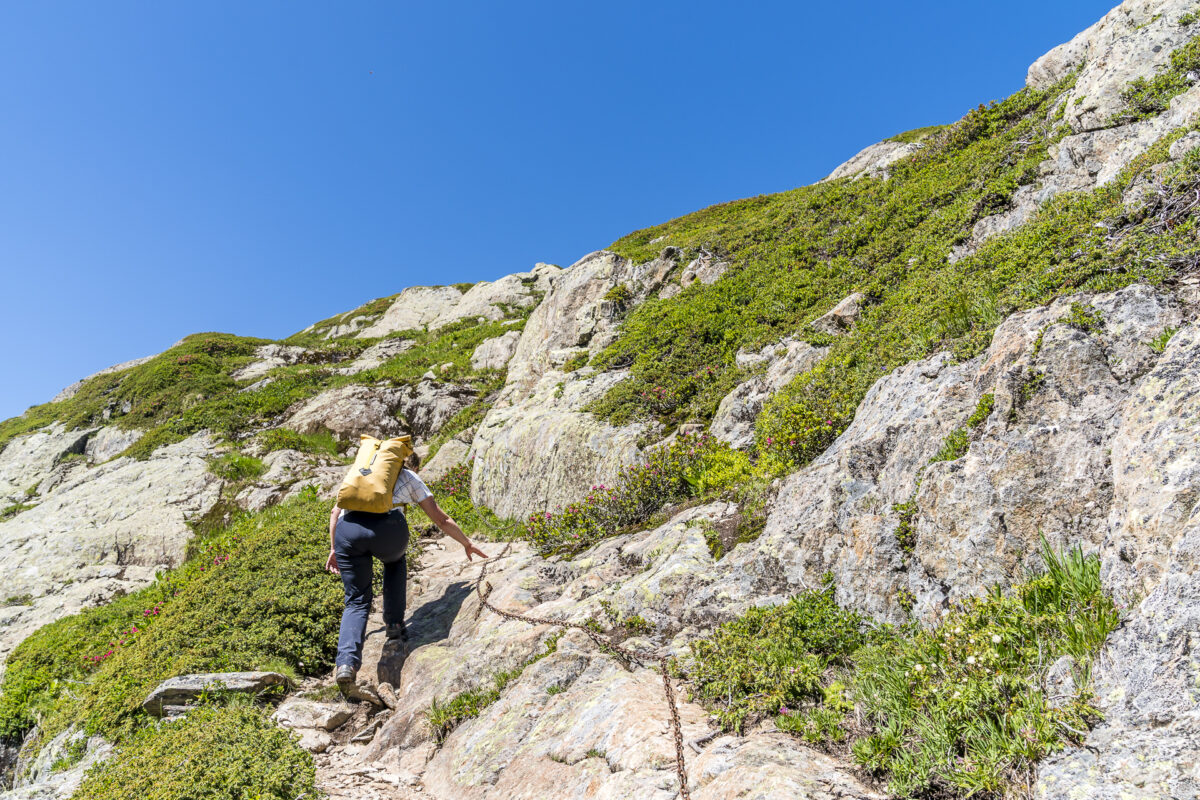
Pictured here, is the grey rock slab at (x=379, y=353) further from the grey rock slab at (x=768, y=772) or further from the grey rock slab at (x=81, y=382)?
the grey rock slab at (x=768, y=772)

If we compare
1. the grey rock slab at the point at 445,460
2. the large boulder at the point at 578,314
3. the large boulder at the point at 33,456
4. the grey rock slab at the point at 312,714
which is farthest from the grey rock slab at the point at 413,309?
the grey rock slab at the point at 312,714

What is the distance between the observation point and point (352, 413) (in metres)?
24.2

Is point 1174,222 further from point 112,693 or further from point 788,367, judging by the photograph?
point 112,693

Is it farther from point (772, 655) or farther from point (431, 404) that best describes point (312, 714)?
point (431, 404)

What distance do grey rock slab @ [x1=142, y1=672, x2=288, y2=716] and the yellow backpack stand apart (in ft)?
8.41

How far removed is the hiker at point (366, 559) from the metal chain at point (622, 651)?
4.27ft

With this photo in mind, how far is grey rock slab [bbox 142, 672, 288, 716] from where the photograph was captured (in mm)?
7758

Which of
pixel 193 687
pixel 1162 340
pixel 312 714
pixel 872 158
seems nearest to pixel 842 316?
pixel 1162 340

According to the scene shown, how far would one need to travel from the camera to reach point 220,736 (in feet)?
20.1

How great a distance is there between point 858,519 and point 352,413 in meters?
22.0

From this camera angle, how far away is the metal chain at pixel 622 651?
13.4 ft

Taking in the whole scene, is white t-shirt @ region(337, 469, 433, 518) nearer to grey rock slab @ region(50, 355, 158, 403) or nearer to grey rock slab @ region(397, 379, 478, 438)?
grey rock slab @ region(397, 379, 478, 438)

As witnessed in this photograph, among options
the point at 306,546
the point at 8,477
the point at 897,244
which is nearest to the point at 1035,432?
the point at 897,244

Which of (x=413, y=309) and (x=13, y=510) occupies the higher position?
(x=413, y=309)
